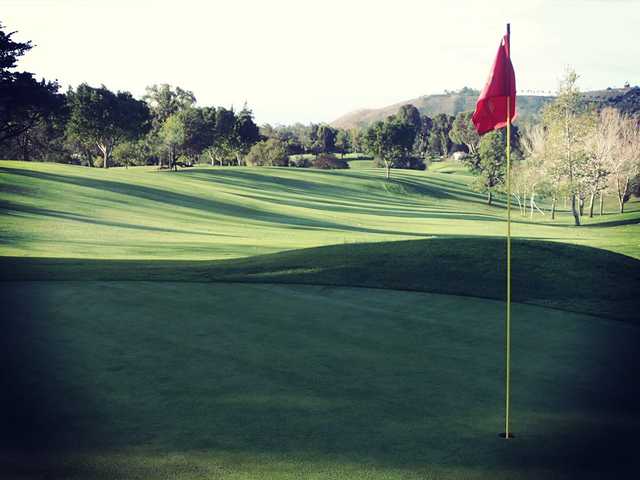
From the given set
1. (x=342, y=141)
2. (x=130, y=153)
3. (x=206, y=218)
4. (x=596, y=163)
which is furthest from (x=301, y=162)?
(x=206, y=218)

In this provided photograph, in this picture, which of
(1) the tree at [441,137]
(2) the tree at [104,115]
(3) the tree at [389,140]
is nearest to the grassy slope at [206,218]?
(2) the tree at [104,115]

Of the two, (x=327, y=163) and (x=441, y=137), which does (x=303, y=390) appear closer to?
(x=327, y=163)

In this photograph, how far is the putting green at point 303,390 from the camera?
5555 millimetres

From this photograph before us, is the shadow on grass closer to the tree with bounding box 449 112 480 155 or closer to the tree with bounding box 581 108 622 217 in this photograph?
the tree with bounding box 581 108 622 217

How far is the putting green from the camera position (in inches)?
219

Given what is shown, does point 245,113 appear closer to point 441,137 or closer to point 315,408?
point 441,137

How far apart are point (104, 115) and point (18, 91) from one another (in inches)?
1094

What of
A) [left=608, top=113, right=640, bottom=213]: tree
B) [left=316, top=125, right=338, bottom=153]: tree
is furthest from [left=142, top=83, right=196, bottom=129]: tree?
[left=608, top=113, right=640, bottom=213]: tree

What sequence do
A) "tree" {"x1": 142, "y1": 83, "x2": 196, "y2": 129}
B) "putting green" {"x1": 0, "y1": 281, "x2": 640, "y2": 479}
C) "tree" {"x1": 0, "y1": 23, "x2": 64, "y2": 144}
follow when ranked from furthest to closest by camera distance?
"tree" {"x1": 142, "y1": 83, "x2": 196, "y2": 129} → "tree" {"x1": 0, "y1": 23, "x2": 64, "y2": 144} → "putting green" {"x1": 0, "y1": 281, "x2": 640, "y2": 479}

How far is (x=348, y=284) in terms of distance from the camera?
1448cm

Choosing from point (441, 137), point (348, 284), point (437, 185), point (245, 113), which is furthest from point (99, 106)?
point (441, 137)

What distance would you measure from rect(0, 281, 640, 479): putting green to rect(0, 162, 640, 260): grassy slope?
14702mm

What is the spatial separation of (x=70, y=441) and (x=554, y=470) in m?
4.27

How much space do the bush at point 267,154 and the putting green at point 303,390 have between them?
323 ft
